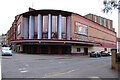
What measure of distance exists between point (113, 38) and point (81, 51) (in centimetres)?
3064

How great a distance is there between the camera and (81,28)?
116 ft

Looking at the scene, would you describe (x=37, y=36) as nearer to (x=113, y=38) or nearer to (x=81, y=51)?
(x=81, y=51)

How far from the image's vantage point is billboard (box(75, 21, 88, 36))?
33469 millimetres

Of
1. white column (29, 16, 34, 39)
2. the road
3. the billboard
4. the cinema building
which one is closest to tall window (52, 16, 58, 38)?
the cinema building

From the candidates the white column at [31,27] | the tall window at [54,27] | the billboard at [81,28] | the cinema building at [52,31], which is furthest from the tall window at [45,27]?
the billboard at [81,28]

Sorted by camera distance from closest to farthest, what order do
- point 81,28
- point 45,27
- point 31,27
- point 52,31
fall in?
point 52,31 < point 45,27 < point 31,27 < point 81,28

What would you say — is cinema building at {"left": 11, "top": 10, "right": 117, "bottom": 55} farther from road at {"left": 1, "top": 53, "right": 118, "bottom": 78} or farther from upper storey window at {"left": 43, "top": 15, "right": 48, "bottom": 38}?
road at {"left": 1, "top": 53, "right": 118, "bottom": 78}

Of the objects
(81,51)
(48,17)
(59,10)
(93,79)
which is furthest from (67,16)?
(93,79)

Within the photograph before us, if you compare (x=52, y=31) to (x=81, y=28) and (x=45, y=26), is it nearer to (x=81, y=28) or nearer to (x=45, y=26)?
(x=45, y=26)

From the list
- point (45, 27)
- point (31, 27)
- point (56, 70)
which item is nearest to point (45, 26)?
point (45, 27)

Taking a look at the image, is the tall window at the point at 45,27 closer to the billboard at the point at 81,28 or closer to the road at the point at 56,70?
the billboard at the point at 81,28

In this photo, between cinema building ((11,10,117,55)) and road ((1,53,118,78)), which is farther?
cinema building ((11,10,117,55))

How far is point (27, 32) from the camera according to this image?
33.2 m

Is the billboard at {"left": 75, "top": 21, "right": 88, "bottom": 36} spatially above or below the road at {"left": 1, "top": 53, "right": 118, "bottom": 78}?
above
